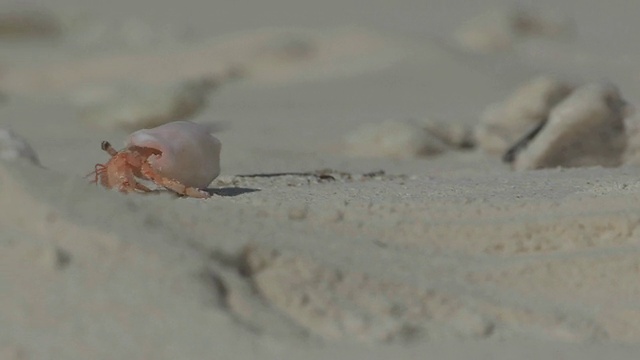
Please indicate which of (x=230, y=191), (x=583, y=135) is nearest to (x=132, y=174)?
(x=230, y=191)

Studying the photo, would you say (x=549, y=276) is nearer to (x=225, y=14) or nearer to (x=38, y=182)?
(x=38, y=182)

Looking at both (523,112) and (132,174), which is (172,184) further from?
(523,112)

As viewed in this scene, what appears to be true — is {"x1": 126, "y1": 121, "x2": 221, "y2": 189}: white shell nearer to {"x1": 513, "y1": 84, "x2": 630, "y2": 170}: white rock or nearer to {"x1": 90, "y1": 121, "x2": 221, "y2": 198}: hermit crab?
{"x1": 90, "y1": 121, "x2": 221, "y2": 198}: hermit crab

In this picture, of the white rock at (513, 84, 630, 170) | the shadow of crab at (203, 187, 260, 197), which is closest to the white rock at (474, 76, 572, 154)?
the white rock at (513, 84, 630, 170)

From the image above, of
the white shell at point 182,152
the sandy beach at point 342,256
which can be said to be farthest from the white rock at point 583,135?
the white shell at point 182,152

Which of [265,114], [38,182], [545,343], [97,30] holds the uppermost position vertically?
[97,30]

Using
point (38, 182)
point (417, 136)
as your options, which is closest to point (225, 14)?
point (417, 136)
